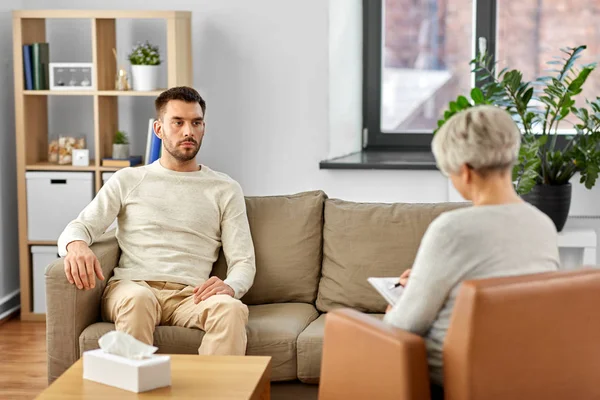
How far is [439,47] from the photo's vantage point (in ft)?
17.0

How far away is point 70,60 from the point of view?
5.07 metres

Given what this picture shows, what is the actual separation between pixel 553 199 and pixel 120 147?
218 cm

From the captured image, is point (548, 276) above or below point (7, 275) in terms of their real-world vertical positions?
above

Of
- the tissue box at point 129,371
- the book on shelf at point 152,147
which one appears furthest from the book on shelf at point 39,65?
the tissue box at point 129,371

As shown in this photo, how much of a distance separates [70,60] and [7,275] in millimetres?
1198

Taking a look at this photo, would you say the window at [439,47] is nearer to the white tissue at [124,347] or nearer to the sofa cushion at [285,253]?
the sofa cushion at [285,253]

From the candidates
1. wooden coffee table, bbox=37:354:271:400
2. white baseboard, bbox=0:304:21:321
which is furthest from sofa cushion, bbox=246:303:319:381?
white baseboard, bbox=0:304:21:321

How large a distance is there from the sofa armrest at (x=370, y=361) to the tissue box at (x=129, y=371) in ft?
1.36

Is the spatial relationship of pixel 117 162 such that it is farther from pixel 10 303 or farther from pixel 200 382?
pixel 200 382

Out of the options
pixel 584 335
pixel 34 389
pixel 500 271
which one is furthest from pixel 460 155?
pixel 34 389

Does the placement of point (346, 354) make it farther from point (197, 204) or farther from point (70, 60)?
point (70, 60)

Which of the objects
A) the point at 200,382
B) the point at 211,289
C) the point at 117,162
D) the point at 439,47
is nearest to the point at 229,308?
the point at 211,289

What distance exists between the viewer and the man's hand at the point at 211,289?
124 inches

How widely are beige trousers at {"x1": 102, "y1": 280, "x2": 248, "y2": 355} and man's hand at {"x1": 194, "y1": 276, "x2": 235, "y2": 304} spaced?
22mm
